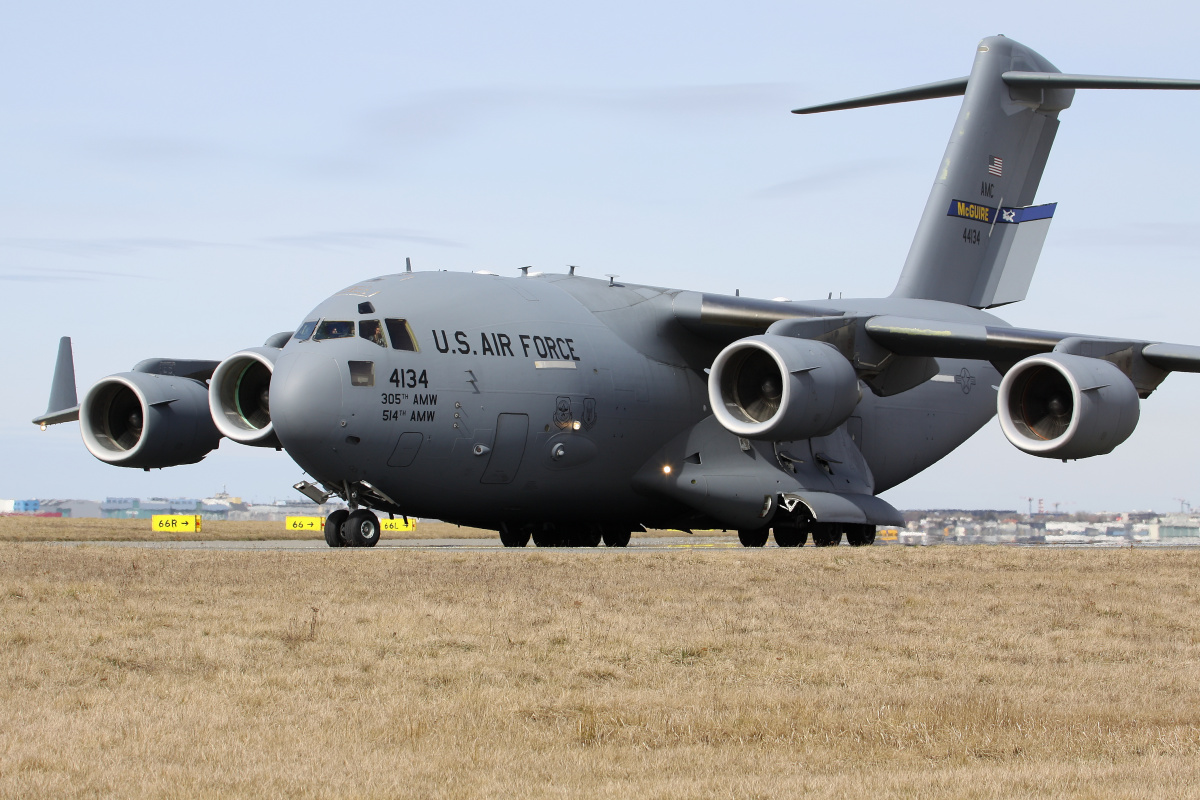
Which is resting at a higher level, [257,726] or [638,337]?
[638,337]

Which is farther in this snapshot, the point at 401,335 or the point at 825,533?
the point at 825,533

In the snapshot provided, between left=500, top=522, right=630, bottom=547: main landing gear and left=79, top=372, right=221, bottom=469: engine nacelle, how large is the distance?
15.3 feet

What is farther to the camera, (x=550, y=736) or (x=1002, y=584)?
(x=1002, y=584)

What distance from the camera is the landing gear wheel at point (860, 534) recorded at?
20.6m

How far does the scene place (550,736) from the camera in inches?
254

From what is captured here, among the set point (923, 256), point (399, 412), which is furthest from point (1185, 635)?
point (923, 256)

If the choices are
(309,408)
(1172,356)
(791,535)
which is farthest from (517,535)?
(1172,356)

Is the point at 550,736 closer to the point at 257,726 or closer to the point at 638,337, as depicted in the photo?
the point at 257,726

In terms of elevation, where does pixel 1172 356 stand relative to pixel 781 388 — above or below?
above

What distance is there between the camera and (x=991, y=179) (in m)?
25.1

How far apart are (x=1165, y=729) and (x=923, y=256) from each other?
18.2 metres

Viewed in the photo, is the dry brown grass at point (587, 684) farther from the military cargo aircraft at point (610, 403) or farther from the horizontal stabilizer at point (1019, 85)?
the horizontal stabilizer at point (1019, 85)

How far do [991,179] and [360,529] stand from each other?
1412 centimetres

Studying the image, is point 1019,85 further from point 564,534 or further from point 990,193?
point 564,534
